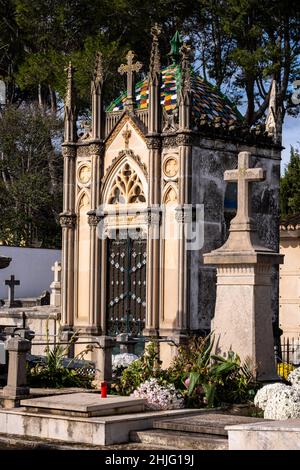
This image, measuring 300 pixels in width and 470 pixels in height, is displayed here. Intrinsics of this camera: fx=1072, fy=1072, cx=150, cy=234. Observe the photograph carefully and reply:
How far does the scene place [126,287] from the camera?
21.2 m

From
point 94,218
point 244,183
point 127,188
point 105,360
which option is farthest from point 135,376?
point 94,218

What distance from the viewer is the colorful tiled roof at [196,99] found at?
71.5 feet

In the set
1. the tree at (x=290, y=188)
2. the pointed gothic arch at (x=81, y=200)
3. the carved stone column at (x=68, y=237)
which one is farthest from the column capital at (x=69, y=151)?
the tree at (x=290, y=188)

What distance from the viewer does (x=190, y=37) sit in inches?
1428

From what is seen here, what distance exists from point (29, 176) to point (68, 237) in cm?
1643

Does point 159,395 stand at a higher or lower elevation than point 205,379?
Result: lower

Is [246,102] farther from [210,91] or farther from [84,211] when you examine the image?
[84,211]

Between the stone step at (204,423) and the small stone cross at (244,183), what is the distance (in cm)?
331

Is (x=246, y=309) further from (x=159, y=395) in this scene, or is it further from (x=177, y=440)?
(x=177, y=440)

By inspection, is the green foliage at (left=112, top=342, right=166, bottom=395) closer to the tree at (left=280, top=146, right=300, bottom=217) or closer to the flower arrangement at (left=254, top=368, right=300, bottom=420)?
the flower arrangement at (left=254, top=368, right=300, bottom=420)

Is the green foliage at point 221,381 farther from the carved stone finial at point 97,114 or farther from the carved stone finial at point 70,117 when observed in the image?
the carved stone finial at point 70,117

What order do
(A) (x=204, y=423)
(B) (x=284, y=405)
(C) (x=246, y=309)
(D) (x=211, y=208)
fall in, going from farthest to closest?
(D) (x=211, y=208), (C) (x=246, y=309), (B) (x=284, y=405), (A) (x=204, y=423)

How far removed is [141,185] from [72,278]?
2.50 m
